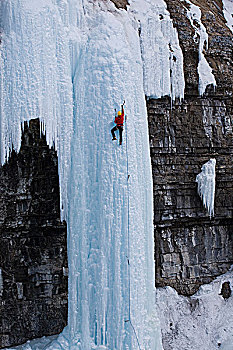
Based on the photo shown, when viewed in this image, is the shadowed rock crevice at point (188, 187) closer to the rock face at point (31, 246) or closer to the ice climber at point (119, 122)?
the ice climber at point (119, 122)

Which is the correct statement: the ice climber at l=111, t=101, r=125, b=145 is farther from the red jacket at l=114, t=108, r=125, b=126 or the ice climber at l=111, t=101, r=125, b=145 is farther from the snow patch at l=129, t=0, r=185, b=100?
the snow patch at l=129, t=0, r=185, b=100

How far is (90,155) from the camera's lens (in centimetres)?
668

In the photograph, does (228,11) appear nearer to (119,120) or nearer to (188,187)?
(188,187)

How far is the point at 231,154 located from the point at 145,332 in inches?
170

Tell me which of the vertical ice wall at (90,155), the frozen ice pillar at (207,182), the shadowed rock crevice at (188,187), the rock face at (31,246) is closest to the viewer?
the vertical ice wall at (90,155)

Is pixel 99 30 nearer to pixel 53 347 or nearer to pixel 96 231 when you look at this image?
pixel 96 231

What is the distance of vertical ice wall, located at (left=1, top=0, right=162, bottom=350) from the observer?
21.3 ft

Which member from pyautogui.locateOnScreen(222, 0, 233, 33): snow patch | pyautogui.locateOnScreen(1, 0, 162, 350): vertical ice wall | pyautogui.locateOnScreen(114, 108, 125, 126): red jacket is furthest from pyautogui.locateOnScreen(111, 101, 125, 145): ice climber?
pyautogui.locateOnScreen(222, 0, 233, 33): snow patch

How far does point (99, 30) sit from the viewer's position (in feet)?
23.2

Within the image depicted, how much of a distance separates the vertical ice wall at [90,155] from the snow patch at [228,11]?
13.1 feet

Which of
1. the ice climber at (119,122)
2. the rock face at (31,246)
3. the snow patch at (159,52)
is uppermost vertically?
the snow patch at (159,52)

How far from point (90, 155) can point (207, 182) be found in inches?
112

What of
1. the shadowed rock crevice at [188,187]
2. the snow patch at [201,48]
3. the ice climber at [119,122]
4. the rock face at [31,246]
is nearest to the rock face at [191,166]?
the shadowed rock crevice at [188,187]

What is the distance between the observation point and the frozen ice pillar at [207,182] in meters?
7.91
